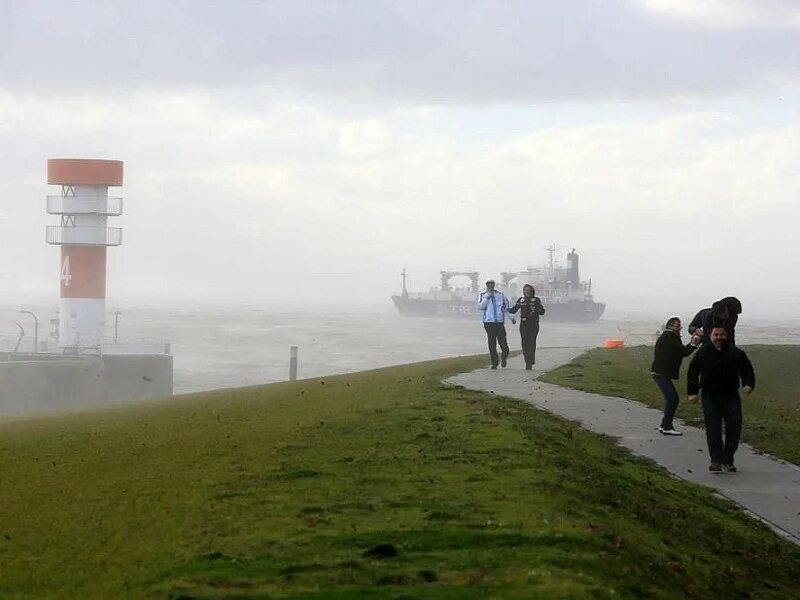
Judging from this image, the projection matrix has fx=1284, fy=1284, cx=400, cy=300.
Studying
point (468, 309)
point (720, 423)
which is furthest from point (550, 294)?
point (720, 423)

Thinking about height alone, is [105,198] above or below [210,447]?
above

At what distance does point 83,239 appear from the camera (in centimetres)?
5766

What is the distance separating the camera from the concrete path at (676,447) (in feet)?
39.9

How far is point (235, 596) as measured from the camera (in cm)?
700

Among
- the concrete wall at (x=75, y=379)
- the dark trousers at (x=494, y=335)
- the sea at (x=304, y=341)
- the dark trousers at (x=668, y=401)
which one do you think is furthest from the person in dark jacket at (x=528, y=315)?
the sea at (x=304, y=341)

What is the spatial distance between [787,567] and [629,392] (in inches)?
462

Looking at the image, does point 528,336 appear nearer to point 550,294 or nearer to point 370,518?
point 370,518

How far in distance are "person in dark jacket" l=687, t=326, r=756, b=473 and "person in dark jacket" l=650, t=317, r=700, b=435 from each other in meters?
2.38

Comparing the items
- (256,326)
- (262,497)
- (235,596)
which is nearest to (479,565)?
(235,596)

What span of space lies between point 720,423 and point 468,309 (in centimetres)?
16300

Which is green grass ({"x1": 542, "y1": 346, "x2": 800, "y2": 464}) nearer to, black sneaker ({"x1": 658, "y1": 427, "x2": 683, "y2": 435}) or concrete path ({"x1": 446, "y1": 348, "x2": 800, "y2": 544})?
concrete path ({"x1": 446, "y1": 348, "x2": 800, "y2": 544})

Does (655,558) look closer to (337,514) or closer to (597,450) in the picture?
(337,514)

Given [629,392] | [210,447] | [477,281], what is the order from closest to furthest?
[210,447] → [629,392] → [477,281]

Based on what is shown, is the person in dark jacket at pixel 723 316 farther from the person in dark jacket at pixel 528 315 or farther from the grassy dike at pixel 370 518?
the person in dark jacket at pixel 528 315
